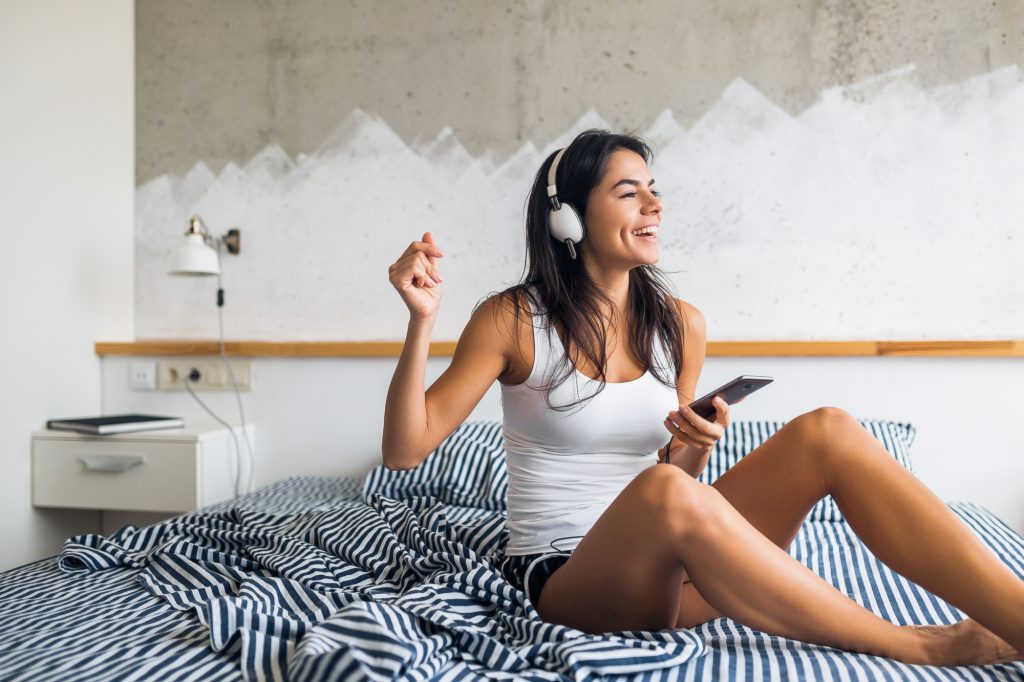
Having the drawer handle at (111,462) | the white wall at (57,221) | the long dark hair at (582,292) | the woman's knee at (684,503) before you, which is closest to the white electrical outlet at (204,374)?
the white wall at (57,221)

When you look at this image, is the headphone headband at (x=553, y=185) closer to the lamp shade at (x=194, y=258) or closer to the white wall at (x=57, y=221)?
the lamp shade at (x=194, y=258)

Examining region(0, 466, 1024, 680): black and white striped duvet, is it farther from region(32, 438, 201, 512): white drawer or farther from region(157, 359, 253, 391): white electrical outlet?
region(157, 359, 253, 391): white electrical outlet

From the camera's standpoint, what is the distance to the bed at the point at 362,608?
0.88 m

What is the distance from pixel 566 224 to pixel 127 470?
1494mm

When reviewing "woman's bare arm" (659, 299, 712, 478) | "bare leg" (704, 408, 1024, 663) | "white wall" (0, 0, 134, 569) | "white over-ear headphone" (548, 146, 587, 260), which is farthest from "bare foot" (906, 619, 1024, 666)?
"white wall" (0, 0, 134, 569)

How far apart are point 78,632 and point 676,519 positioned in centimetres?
82

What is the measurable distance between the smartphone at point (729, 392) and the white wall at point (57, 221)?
1.83 m

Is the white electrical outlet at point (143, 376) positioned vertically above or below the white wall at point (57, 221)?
below

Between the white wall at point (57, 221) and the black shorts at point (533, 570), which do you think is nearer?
the black shorts at point (533, 570)

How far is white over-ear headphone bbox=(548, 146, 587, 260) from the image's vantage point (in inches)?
50.8

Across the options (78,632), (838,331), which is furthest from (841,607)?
(838,331)

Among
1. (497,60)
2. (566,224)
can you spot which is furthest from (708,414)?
(497,60)

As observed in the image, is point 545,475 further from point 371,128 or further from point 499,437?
point 371,128

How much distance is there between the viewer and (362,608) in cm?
92
